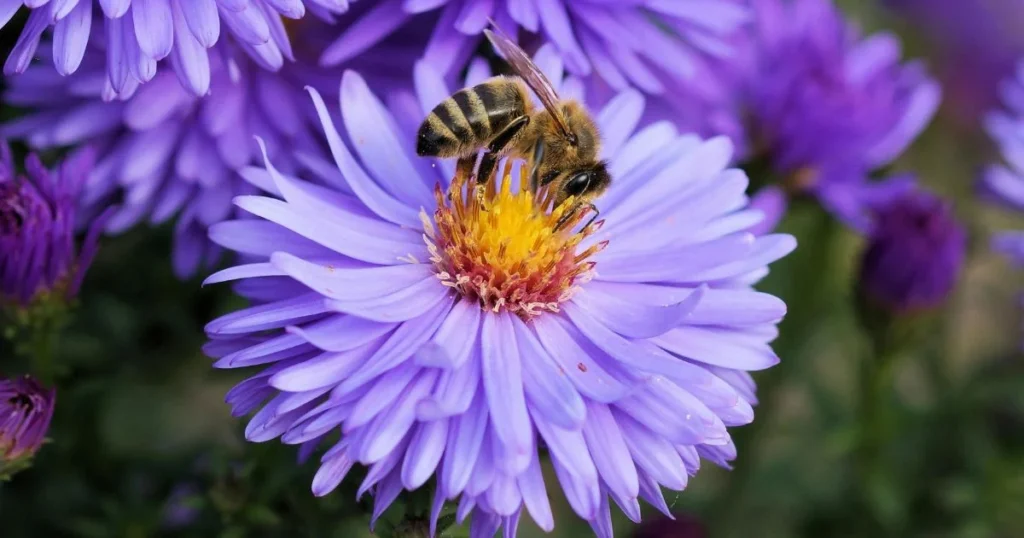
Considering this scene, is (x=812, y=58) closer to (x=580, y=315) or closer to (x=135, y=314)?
(x=580, y=315)

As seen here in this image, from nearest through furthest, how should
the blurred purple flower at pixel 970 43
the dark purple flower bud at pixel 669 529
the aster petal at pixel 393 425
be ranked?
the aster petal at pixel 393 425 → the dark purple flower bud at pixel 669 529 → the blurred purple flower at pixel 970 43

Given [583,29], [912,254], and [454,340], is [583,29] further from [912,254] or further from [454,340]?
[912,254]

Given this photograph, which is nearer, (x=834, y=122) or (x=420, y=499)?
(x=420, y=499)

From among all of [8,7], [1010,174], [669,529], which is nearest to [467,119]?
[8,7]

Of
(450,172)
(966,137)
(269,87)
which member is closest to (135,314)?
(269,87)

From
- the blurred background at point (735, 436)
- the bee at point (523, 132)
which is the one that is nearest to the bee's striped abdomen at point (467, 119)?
the bee at point (523, 132)

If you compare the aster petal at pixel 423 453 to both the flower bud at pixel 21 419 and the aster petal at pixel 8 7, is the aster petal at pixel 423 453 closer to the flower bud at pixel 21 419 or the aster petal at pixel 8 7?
the flower bud at pixel 21 419
